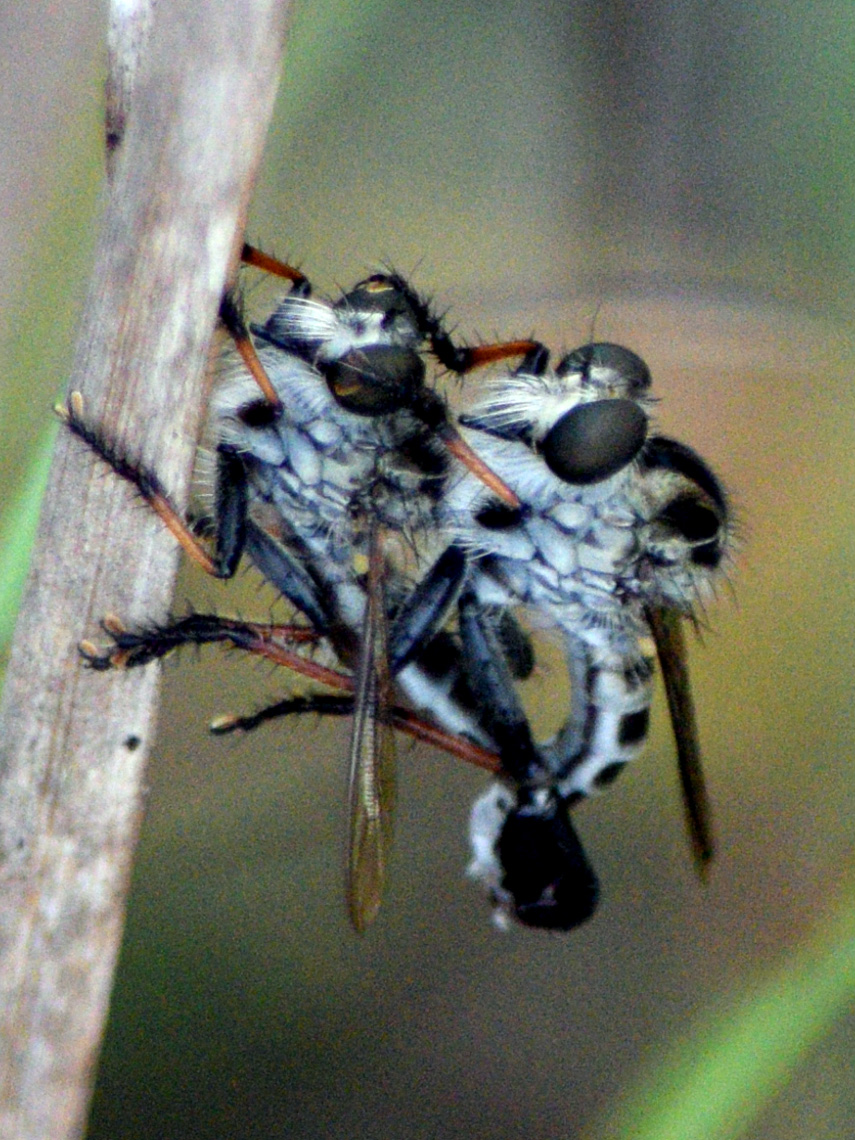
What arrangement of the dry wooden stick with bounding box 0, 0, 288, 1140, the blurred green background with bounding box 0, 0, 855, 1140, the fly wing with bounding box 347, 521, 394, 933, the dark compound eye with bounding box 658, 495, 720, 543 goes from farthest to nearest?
the blurred green background with bounding box 0, 0, 855, 1140
the dark compound eye with bounding box 658, 495, 720, 543
the fly wing with bounding box 347, 521, 394, 933
the dry wooden stick with bounding box 0, 0, 288, 1140

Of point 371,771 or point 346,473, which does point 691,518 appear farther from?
point 371,771

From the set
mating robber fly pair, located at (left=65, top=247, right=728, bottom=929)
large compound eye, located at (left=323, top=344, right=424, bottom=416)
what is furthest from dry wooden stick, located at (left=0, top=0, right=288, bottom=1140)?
large compound eye, located at (left=323, top=344, right=424, bottom=416)

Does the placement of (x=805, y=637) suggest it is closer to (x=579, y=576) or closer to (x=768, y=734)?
(x=768, y=734)

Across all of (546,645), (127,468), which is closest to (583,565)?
(127,468)

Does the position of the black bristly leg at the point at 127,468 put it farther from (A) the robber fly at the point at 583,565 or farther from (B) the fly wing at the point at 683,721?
(B) the fly wing at the point at 683,721

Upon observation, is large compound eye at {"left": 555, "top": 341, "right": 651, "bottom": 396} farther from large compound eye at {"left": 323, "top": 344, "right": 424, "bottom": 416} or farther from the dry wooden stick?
the dry wooden stick

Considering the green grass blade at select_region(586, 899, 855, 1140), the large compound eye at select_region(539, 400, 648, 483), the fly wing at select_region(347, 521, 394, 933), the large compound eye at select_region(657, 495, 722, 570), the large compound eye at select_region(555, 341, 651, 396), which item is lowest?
the green grass blade at select_region(586, 899, 855, 1140)
